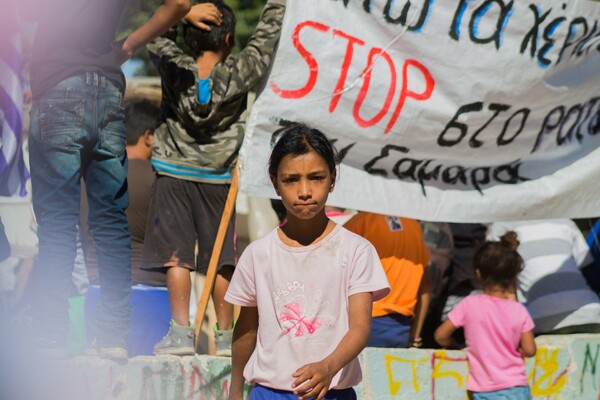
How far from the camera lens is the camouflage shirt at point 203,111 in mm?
5602

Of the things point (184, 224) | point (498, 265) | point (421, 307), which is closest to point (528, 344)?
point (498, 265)

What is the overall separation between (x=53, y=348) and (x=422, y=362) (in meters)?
2.07

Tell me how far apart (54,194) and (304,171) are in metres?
1.69

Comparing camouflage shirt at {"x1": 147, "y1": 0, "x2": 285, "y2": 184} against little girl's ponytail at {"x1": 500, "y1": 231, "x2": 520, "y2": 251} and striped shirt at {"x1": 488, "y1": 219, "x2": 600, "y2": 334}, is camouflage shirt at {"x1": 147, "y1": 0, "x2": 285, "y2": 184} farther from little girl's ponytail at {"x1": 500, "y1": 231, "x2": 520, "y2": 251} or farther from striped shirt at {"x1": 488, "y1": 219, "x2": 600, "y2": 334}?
striped shirt at {"x1": 488, "y1": 219, "x2": 600, "y2": 334}

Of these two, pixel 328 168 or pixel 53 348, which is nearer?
pixel 328 168

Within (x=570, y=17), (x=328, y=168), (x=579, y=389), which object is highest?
(x=570, y=17)

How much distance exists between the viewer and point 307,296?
3.62 metres

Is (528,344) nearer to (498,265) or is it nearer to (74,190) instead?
(498,265)

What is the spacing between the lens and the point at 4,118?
493 centimetres

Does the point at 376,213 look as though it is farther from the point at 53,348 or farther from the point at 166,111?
the point at 53,348

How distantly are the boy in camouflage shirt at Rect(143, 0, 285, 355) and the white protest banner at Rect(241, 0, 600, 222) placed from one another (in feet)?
0.49

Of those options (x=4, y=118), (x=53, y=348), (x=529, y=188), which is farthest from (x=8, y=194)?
(x=529, y=188)

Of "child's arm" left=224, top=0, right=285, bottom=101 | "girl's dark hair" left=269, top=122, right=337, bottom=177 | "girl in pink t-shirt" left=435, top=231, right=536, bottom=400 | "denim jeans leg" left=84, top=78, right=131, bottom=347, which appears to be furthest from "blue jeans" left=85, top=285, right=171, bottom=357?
"girl's dark hair" left=269, top=122, right=337, bottom=177

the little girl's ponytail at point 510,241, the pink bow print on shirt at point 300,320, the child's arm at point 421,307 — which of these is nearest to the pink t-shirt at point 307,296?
the pink bow print on shirt at point 300,320
